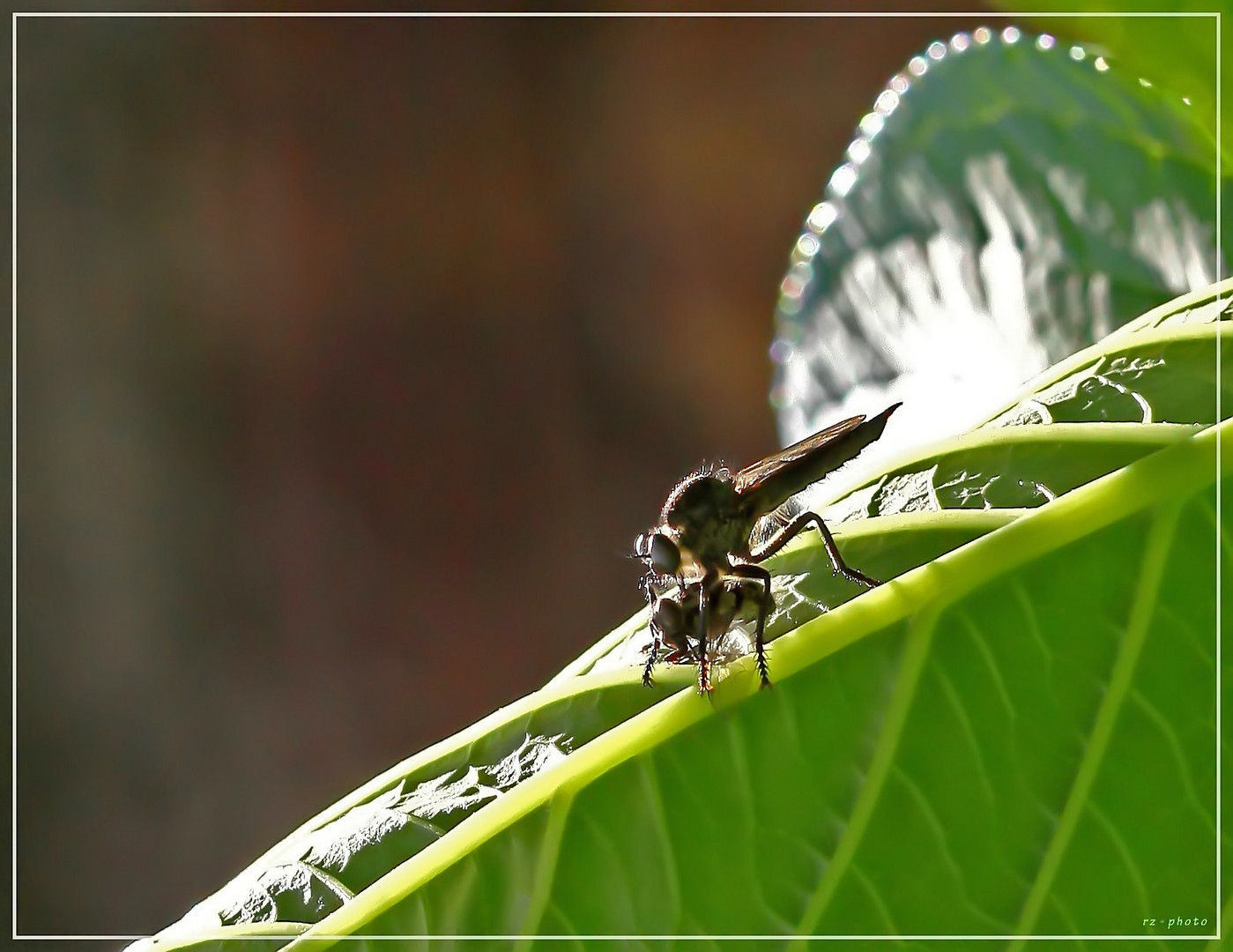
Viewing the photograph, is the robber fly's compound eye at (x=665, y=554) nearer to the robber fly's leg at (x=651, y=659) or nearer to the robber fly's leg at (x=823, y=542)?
the robber fly's leg at (x=823, y=542)

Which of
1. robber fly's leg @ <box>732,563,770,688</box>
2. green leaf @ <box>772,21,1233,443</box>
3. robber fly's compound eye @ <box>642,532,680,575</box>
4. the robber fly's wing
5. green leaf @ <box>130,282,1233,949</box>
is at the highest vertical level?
green leaf @ <box>772,21,1233,443</box>

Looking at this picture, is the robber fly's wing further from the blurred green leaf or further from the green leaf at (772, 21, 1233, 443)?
the blurred green leaf

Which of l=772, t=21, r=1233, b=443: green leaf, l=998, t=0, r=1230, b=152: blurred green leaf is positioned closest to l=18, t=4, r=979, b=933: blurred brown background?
l=772, t=21, r=1233, b=443: green leaf

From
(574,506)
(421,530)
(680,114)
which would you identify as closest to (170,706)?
(421,530)

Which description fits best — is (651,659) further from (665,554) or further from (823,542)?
(665,554)

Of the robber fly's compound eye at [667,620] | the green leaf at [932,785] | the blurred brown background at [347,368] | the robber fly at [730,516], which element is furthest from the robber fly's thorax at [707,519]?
the blurred brown background at [347,368]

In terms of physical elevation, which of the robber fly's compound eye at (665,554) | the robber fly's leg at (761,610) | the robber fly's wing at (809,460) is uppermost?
the robber fly's wing at (809,460)
